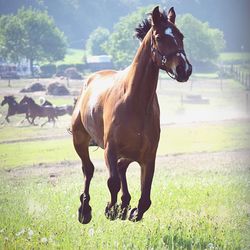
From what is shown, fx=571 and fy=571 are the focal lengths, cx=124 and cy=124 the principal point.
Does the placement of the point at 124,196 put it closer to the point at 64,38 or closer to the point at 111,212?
the point at 111,212

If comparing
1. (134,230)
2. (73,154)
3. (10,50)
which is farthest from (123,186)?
(10,50)

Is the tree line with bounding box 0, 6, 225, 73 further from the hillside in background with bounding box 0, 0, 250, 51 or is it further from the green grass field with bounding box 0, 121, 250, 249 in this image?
the green grass field with bounding box 0, 121, 250, 249

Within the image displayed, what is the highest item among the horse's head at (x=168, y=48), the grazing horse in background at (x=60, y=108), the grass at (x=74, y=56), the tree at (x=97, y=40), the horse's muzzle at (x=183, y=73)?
the horse's head at (x=168, y=48)

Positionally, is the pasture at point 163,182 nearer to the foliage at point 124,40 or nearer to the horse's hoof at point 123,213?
the horse's hoof at point 123,213

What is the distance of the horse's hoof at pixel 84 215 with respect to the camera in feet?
15.5

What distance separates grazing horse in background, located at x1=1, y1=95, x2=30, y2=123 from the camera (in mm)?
5800

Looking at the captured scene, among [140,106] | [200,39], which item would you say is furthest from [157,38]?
[200,39]

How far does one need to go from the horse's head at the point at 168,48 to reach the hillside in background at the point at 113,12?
204cm

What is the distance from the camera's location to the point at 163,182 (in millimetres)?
5871

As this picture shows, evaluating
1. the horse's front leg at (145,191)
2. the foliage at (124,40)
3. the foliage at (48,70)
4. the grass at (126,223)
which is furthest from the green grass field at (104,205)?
the foliage at (124,40)

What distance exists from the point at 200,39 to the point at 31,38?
2.02 meters

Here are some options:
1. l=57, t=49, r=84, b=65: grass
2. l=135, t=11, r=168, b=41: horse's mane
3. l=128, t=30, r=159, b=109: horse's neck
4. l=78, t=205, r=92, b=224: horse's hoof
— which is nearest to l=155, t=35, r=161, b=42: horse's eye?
l=128, t=30, r=159, b=109: horse's neck

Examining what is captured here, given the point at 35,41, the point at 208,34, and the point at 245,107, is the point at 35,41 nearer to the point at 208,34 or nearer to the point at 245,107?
the point at 208,34

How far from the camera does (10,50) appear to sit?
573 centimetres
